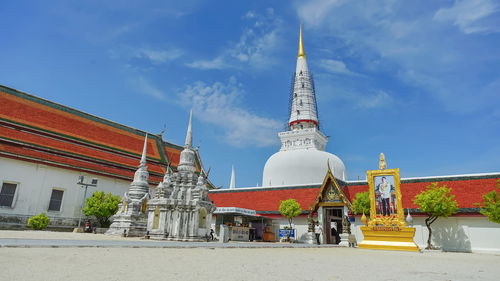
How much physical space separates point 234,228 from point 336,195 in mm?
6890

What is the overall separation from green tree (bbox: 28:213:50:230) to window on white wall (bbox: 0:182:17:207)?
6.99ft

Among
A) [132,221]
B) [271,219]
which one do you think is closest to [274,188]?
[271,219]

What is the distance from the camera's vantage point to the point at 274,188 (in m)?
26.6

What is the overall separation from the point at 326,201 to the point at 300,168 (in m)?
13.2

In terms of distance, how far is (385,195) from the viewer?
1781cm

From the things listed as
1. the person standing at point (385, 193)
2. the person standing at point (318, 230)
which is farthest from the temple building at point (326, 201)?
the person standing at point (385, 193)

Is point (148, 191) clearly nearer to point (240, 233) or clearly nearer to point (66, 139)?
point (240, 233)

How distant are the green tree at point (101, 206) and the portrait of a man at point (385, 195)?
1816cm

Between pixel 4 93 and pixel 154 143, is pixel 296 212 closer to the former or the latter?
pixel 154 143

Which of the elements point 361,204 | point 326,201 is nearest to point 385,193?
point 361,204

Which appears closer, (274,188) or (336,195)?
(336,195)

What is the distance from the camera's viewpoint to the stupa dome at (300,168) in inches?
1334

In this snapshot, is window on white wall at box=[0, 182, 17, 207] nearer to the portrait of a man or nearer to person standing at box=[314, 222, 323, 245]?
person standing at box=[314, 222, 323, 245]

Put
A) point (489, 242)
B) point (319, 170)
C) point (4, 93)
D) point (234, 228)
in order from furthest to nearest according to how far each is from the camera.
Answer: point (319, 170) < point (4, 93) < point (234, 228) < point (489, 242)
